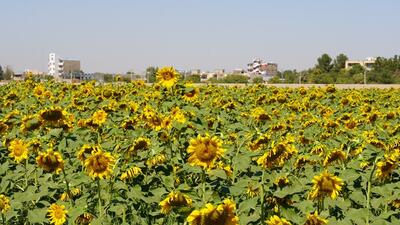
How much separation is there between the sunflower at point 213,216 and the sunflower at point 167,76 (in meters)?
2.98

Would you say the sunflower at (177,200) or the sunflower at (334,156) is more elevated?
the sunflower at (334,156)

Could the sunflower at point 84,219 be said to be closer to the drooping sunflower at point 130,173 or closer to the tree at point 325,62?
the drooping sunflower at point 130,173

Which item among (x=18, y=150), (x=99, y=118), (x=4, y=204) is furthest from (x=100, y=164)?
(x=99, y=118)

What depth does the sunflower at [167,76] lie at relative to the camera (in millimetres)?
5078

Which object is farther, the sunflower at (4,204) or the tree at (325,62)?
the tree at (325,62)

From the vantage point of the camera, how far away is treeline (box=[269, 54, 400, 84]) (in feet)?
151

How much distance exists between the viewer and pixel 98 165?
10.9 ft

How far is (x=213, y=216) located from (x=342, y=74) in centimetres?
5423

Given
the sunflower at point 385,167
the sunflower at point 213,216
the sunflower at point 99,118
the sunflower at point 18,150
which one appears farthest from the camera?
the sunflower at point 99,118

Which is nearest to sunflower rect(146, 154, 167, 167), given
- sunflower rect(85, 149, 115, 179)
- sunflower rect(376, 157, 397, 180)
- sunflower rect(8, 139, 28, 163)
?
sunflower rect(85, 149, 115, 179)

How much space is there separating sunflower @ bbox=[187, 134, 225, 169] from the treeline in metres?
33.6

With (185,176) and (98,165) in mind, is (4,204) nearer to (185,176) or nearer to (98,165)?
(98,165)

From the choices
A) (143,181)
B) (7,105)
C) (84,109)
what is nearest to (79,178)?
(143,181)

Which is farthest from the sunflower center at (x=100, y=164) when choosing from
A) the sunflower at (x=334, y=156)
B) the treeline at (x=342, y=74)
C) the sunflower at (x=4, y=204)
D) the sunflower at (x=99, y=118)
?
the treeline at (x=342, y=74)
